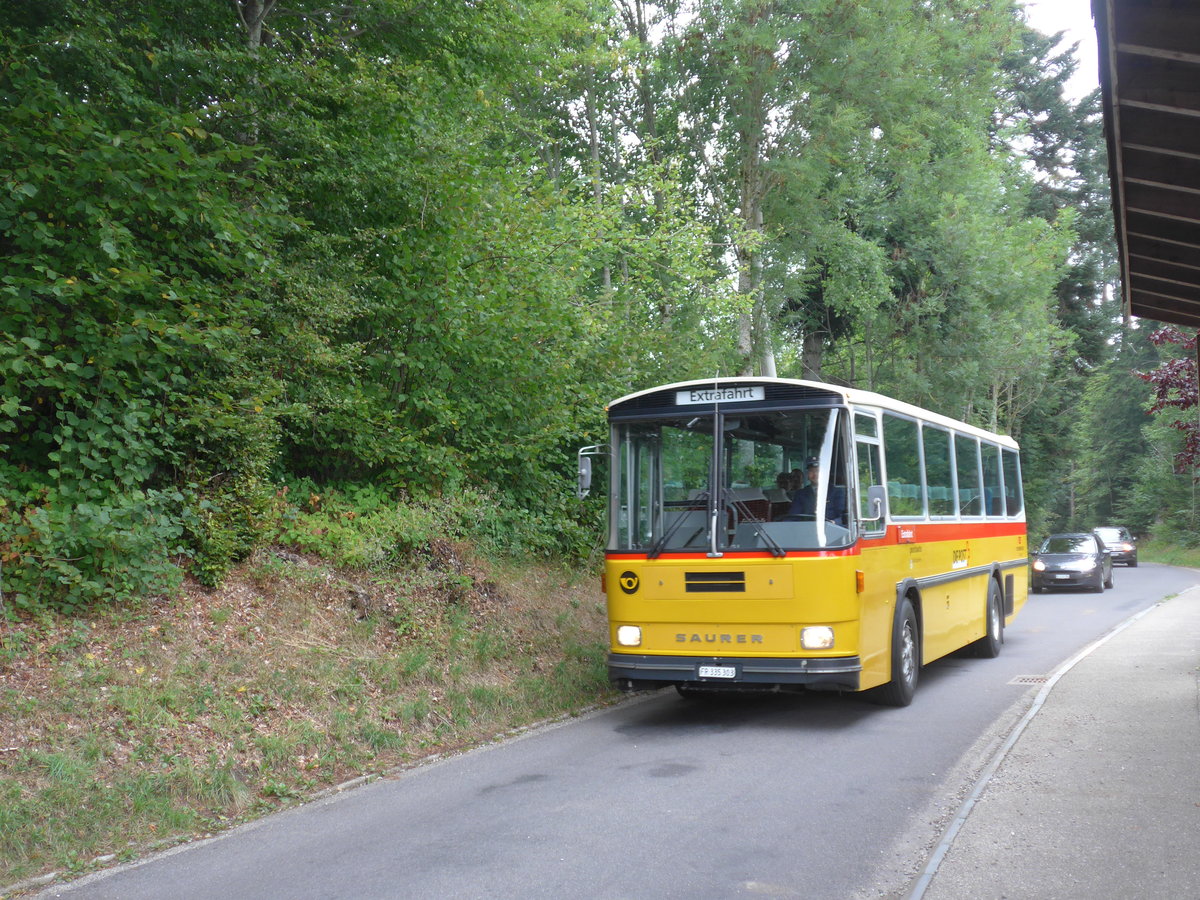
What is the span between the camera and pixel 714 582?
9.16 m

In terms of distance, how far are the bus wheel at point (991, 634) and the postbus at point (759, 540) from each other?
417 centimetres

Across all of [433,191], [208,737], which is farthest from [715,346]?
[208,737]

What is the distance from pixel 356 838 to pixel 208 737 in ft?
6.32

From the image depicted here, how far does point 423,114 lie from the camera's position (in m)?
12.4

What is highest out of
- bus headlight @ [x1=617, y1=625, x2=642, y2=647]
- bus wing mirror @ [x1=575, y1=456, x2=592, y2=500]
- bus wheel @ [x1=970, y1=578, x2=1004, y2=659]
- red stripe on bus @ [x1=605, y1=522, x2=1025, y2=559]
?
bus wing mirror @ [x1=575, y1=456, x2=592, y2=500]

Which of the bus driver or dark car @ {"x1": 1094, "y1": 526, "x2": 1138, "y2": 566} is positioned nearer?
the bus driver

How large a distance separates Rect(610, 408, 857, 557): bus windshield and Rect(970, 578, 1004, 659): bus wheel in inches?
247

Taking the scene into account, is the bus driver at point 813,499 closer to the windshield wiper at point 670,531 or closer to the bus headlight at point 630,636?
the windshield wiper at point 670,531

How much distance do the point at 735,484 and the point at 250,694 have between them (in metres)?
4.38

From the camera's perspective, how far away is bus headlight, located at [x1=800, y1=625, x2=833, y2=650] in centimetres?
886

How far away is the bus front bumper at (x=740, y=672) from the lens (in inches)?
348

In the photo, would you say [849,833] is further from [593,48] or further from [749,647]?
[593,48]

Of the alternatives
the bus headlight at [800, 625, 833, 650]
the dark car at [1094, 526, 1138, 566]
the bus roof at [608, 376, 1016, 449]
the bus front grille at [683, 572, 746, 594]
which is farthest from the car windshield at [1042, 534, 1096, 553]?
the bus front grille at [683, 572, 746, 594]

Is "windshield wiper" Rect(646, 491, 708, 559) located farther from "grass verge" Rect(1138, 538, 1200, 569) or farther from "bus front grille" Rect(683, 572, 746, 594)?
"grass verge" Rect(1138, 538, 1200, 569)
